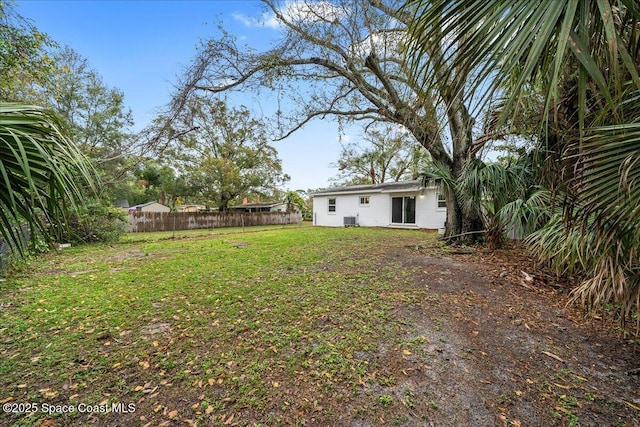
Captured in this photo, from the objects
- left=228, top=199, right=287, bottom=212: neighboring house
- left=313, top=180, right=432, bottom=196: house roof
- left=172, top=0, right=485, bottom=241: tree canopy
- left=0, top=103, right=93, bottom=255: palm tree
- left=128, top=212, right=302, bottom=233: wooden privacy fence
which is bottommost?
left=128, top=212, right=302, bottom=233: wooden privacy fence

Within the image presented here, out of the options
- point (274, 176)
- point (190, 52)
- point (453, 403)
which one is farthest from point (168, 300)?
point (274, 176)

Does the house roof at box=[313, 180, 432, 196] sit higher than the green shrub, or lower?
higher

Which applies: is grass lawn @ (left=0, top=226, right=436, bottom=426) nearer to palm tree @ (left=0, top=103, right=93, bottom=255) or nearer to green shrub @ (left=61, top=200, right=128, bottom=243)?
palm tree @ (left=0, top=103, right=93, bottom=255)

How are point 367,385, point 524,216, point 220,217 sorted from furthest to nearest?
point 220,217
point 524,216
point 367,385

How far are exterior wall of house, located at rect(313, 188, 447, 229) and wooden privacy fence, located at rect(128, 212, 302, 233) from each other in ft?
20.3

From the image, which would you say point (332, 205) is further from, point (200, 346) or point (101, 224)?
point (200, 346)

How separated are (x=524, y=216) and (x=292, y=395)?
198 inches

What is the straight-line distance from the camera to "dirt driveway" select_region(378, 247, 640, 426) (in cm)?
174

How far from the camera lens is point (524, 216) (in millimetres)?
4691

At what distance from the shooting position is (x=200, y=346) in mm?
2537

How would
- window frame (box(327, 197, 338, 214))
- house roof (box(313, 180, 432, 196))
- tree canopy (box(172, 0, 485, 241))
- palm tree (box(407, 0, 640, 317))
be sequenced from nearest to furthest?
1. palm tree (box(407, 0, 640, 317))
2. tree canopy (box(172, 0, 485, 241))
3. house roof (box(313, 180, 432, 196))
4. window frame (box(327, 197, 338, 214))

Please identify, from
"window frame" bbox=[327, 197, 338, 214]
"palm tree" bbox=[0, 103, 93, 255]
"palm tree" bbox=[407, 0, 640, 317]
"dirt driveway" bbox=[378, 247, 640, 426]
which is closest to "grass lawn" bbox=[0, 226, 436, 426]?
"dirt driveway" bbox=[378, 247, 640, 426]

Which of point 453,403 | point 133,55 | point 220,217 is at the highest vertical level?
point 133,55

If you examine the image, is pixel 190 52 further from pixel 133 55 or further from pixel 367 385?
pixel 367 385
